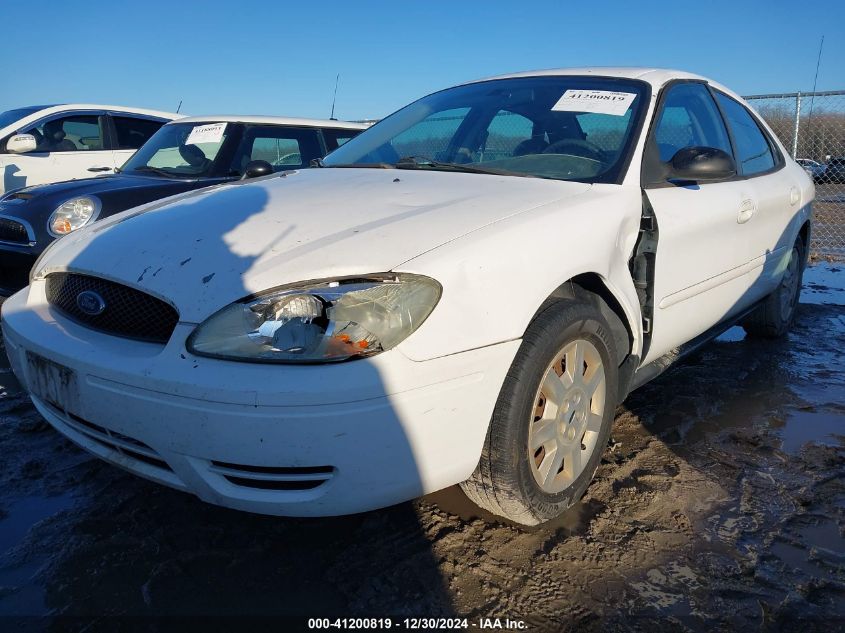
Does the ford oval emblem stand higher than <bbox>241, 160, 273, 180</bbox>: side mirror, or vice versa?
<bbox>241, 160, 273, 180</bbox>: side mirror

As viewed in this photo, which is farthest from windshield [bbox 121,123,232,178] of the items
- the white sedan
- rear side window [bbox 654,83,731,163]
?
rear side window [bbox 654,83,731,163]

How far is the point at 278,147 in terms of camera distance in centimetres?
584

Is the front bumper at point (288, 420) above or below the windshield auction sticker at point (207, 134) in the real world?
below

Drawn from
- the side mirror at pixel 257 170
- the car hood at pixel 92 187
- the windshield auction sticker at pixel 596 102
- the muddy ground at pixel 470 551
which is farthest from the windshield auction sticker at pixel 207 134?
the windshield auction sticker at pixel 596 102

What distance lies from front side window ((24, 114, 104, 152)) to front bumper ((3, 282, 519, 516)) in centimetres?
636

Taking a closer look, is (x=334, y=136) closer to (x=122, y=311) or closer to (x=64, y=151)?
(x=64, y=151)

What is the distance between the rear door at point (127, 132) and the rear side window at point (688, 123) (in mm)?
6130

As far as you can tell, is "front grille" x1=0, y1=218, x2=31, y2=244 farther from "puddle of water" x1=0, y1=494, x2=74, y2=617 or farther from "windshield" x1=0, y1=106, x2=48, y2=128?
"windshield" x1=0, y1=106, x2=48, y2=128

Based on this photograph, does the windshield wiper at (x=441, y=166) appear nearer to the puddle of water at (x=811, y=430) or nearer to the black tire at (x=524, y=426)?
the black tire at (x=524, y=426)

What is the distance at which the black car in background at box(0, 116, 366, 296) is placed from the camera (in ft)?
14.7

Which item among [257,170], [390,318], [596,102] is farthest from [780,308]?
[390,318]

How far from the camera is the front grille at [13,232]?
448 cm

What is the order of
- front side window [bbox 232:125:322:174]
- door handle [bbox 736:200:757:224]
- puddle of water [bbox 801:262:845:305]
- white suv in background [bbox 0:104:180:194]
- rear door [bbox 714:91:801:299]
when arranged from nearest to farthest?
door handle [bbox 736:200:757:224] < rear door [bbox 714:91:801:299] < front side window [bbox 232:125:322:174] < puddle of water [bbox 801:262:845:305] < white suv in background [bbox 0:104:180:194]

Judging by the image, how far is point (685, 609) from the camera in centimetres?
184
